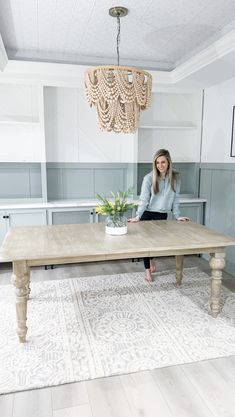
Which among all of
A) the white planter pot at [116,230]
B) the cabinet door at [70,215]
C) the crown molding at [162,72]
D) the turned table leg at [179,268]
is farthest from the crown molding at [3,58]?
the turned table leg at [179,268]

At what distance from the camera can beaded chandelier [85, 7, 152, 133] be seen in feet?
7.09

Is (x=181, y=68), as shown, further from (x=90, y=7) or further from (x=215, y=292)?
(x=215, y=292)

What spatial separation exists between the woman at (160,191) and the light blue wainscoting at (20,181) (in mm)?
1683

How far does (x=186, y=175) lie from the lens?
4875mm

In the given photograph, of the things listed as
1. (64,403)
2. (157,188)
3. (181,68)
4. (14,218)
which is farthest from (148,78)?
(14,218)

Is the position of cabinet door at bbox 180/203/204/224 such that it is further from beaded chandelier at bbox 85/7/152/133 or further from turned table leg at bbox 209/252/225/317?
beaded chandelier at bbox 85/7/152/133

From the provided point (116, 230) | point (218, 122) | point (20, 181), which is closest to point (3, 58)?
point (20, 181)

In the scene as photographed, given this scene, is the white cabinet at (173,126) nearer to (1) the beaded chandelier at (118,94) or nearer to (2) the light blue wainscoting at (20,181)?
(2) the light blue wainscoting at (20,181)

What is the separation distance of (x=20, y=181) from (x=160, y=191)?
2.04 metres

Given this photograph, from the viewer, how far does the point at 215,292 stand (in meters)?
2.65

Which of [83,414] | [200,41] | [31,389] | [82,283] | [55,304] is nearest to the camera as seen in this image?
[83,414]

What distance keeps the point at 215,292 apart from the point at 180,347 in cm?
59

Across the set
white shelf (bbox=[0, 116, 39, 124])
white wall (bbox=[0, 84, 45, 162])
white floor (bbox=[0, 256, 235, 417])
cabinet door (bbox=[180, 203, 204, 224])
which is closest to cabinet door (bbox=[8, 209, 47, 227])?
white wall (bbox=[0, 84, 45, 162])

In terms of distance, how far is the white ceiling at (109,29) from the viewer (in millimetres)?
2582
